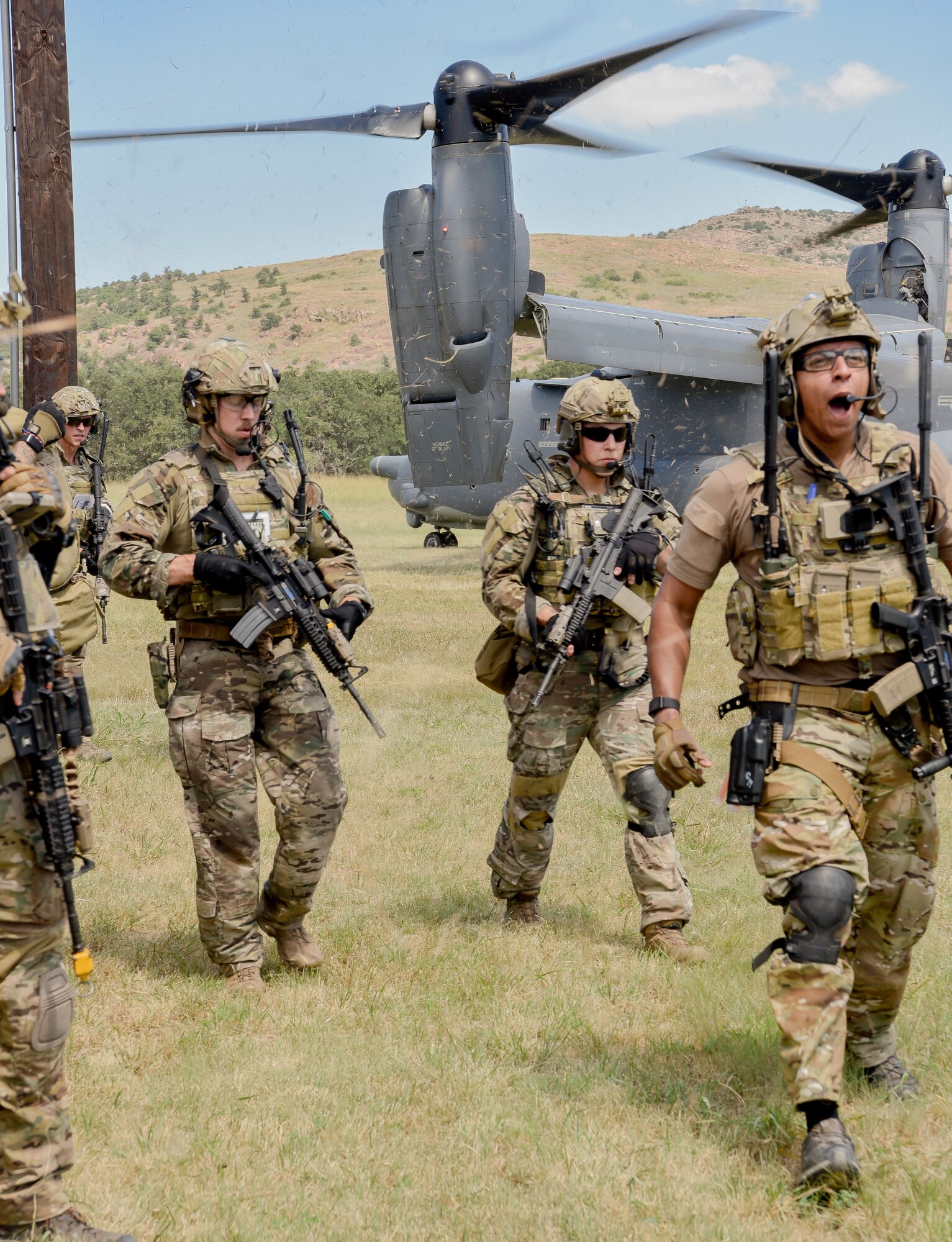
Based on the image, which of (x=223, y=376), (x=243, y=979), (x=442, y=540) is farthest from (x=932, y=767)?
(x=442, y=540)

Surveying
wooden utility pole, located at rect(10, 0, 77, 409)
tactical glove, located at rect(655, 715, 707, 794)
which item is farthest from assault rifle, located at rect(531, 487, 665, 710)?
wooden utility pole, located at rect(10, 0, 77, 409)

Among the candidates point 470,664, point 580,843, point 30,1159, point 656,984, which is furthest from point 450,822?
point 470,664

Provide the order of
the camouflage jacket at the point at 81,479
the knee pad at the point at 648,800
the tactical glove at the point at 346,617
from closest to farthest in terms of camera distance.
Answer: the tactical glove at the point at 346,617, the knee pad at the point at 648,800, the camouflage jacket at the point at 81,479

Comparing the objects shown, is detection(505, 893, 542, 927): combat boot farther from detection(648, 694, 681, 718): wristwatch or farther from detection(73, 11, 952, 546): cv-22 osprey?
detection(73, 11, 952, 546): cv-22 osprey

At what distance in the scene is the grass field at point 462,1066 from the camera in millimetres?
3510

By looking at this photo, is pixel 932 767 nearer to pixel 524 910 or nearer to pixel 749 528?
pixel 749 528

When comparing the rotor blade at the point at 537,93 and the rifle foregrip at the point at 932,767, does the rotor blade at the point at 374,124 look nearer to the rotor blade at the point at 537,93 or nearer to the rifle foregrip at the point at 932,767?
the rotor blade at the point at 537,93

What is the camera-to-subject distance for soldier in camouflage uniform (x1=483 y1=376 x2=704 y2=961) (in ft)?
18.8

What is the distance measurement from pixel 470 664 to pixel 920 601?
33.1ft

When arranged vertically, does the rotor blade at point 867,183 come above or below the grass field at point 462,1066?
above

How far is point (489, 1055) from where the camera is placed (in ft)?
15.1

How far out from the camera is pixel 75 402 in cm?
852

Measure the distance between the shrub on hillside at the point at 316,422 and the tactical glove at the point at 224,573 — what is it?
44.5 m

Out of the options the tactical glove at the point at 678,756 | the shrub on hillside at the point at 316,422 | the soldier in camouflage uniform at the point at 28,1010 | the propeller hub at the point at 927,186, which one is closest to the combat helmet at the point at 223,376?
the soldier in camouflage uniform at the point at 28,1010
